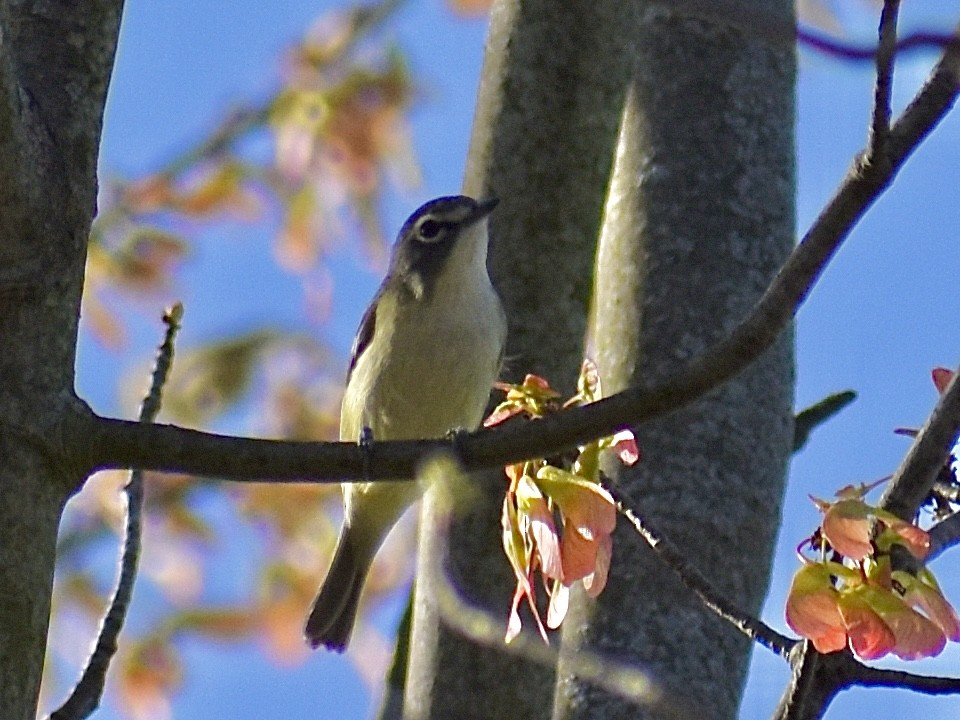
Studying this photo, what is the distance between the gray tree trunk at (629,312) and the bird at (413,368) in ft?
1.81

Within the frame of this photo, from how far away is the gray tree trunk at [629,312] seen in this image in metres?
3.21

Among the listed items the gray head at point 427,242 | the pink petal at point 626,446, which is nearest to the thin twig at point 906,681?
the pink petal at point 626,446

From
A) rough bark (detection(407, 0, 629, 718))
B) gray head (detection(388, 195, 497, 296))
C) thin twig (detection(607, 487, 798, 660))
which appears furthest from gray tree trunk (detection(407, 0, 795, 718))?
thin twig (detection(607, 487, 798, 660))

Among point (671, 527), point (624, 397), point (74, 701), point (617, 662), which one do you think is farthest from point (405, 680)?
point (624, 397)

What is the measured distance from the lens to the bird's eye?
4848 millimetres

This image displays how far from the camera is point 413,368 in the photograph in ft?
15.0

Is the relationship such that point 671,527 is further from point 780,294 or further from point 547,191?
point 780,294

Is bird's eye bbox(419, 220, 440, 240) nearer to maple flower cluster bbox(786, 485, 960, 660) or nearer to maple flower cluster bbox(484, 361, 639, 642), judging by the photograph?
maple flower cluster bbox(484, 361, 639, 642)

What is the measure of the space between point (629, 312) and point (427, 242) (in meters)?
1.33

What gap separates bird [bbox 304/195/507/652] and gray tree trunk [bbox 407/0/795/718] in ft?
1.81

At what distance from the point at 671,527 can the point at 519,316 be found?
574mm

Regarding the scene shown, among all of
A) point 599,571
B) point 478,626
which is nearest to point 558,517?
point 599,571

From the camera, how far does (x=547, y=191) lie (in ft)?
11.0

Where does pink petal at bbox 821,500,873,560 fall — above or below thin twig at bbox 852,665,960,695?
above
